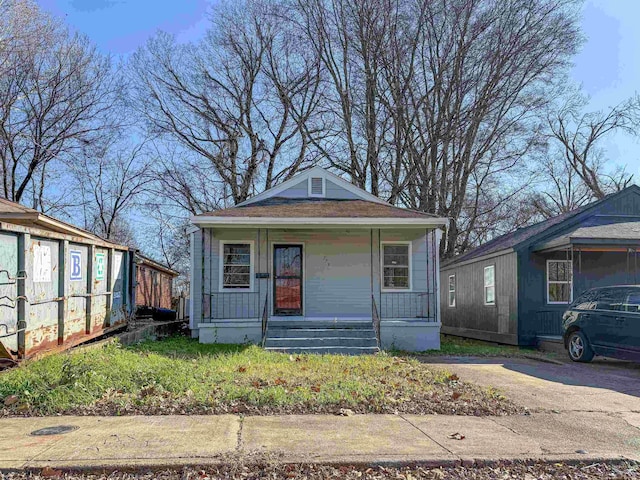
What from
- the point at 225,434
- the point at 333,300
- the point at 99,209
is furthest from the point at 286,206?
the point at 99,209

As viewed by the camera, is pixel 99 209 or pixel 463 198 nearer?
pixel 463 198

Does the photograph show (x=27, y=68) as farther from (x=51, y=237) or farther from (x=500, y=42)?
(x=500, y=42)

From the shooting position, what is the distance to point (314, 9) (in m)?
26.3

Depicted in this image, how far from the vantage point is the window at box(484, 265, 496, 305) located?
16.5 metres

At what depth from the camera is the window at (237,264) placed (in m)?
14.0

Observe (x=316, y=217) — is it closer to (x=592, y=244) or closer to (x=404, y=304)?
(x=404, y=304)

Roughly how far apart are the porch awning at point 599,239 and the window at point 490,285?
7.42 ft

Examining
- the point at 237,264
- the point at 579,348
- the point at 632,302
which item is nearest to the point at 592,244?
the point at 579,348

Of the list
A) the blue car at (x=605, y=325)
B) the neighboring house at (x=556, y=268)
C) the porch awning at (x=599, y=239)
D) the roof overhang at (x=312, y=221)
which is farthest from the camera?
the neighboring house at (x=556, y=268)

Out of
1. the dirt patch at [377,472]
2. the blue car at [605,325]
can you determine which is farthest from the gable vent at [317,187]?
the dirt patch at [377,472]

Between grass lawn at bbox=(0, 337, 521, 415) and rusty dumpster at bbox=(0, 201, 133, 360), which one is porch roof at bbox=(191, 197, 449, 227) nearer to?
rusty dumpster at bbox=(0, 201, 133, 360)

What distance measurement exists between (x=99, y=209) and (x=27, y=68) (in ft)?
34.7

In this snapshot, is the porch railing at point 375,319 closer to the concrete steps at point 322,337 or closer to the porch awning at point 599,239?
the concrete steps at point 322,337

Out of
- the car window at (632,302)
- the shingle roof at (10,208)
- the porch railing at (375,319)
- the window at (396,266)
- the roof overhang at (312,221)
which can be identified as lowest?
the porch railing at (375,319)
